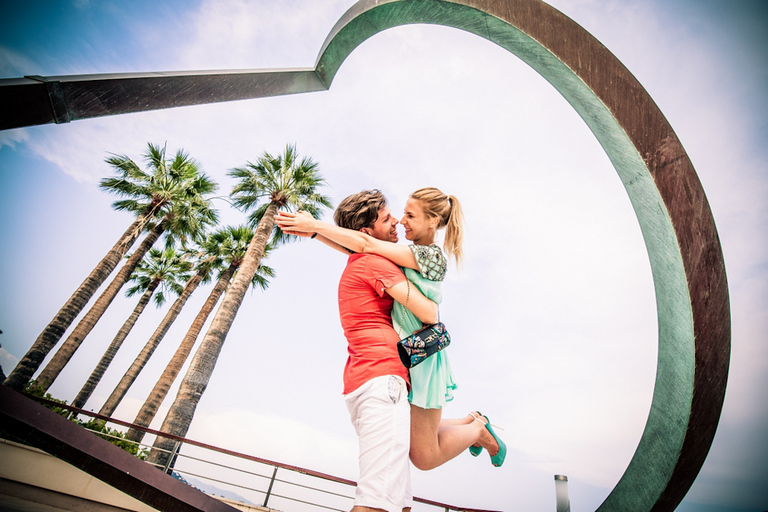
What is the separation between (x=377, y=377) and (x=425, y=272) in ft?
1.89

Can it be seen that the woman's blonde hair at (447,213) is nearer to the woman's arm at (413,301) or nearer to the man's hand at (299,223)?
the woman's arm at (413,301)

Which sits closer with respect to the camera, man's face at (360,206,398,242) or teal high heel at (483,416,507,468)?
man's face at (360,206,398,242)

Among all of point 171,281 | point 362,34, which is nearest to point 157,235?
point 171,281

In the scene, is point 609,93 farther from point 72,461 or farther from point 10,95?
point 72,461

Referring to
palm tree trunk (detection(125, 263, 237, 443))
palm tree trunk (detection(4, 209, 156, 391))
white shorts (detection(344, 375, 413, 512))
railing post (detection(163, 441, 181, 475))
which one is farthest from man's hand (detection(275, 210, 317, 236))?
palm tree trunk (detection(125, 263, 237, 443))

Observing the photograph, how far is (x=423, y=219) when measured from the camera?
216cm

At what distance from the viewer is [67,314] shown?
33.3ft

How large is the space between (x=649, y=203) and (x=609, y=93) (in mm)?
725

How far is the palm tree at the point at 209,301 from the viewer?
1073 cm

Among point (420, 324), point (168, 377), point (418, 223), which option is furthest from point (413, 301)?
point (168, 377)

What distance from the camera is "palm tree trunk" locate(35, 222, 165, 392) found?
10789 mm

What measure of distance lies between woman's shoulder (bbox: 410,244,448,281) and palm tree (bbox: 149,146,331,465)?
742cm

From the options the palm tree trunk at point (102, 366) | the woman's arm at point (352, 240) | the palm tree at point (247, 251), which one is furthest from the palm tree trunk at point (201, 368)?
the palm tree trunk at point (102, 366)

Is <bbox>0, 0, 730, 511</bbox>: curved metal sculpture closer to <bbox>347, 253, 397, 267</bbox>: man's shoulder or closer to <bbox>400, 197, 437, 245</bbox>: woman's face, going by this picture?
<bbox>400, 197, 437, 245</bbox>: woman's face
